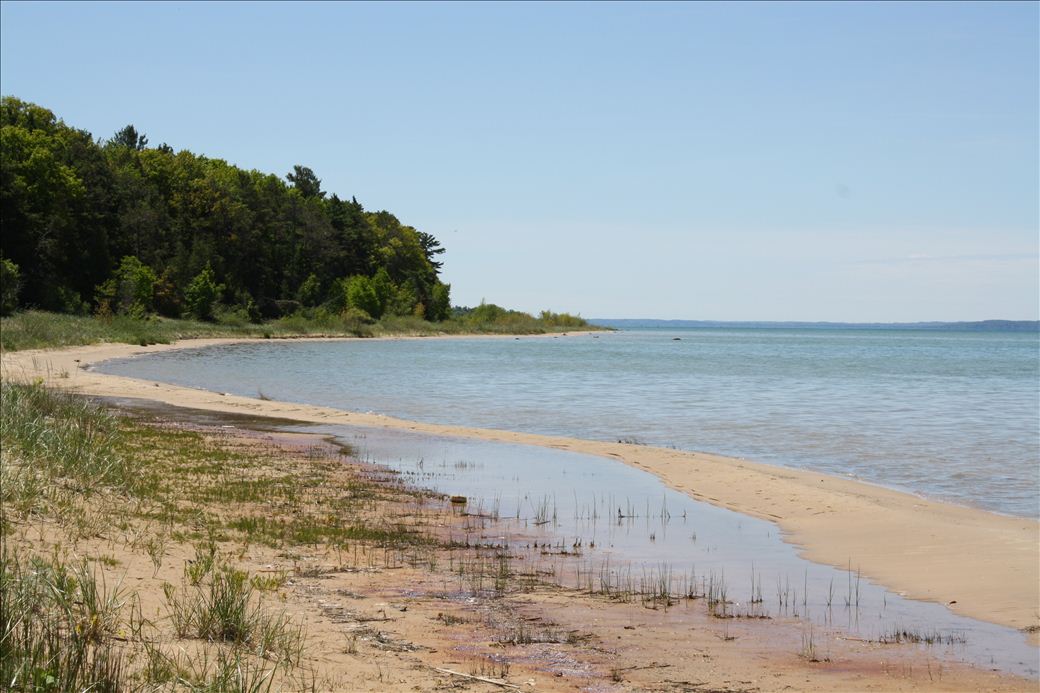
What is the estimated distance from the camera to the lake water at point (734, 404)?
21250 millimetres

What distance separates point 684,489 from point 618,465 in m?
3.06

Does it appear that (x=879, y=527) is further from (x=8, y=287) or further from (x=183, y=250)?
(x=183, y=250)

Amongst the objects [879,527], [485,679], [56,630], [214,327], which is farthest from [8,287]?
[485,679]

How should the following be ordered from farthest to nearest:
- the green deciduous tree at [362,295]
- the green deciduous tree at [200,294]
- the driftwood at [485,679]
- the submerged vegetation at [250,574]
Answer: the green deciduous tree at [362,295], the green deciduous tree at [200,294], the driftwood at [485,679], the submerged vegetation at [250,574]

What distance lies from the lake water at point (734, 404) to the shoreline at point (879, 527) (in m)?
1.72

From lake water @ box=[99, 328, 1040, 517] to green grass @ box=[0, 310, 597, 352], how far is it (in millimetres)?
4863

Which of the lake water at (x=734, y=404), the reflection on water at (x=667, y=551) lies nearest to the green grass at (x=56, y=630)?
the reflection on water at (x=667, y=551)

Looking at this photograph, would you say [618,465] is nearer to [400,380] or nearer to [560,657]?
[560,657]

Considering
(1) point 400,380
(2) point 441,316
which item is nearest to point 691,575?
(1) point 400,380

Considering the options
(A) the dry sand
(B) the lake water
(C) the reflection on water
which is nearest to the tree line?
(B) the lake water

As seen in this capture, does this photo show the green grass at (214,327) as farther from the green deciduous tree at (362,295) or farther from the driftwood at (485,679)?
the driftwood at (485,679)

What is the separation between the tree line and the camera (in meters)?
73.4

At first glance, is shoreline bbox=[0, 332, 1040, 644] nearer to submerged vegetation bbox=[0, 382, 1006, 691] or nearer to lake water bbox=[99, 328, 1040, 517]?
submerged vegetation bbox=[0, 382, 1006, 691]

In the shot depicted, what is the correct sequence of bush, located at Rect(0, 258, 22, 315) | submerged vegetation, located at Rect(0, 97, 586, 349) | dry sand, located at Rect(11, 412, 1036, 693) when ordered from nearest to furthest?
dry sand, located at Rect(11, 412, 1036, 693)
bush, located at Rect(0, 258, 22, 315)
submerged vegetation, located at Rect(0, 97, 586, 349)
